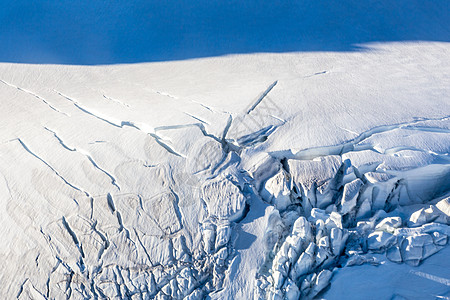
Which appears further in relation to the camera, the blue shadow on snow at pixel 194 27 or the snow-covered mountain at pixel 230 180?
the blue shadow on snow at pixel 194 27

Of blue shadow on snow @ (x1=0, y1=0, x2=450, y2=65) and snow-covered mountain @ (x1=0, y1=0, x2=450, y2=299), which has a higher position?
blue shadow on snow @ (x1=0, y1=0, x2=450, y2=65)

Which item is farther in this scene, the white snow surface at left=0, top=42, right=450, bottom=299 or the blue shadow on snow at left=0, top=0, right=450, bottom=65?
the blue shadow on snow at left=0, top=0, right=450, bottom=65

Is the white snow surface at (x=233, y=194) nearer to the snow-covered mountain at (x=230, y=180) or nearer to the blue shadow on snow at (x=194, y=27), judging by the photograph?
the snow-covered mountain at (x=230, y=180)

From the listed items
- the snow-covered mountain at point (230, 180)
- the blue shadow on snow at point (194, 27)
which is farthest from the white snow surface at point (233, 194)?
the blue shadow on snow at point (194, 27)

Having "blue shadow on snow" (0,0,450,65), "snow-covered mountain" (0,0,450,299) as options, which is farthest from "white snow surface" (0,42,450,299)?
"blue shadow on snow" (0,0,450,65)

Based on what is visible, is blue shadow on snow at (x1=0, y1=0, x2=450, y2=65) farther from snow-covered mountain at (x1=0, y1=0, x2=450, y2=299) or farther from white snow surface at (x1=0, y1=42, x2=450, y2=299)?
white snow surface at (x1=0, y1=42, x2=450, y2=299)

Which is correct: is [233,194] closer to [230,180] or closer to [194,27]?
[230,180]

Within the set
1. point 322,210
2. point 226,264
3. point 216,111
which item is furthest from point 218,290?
point 216,111
